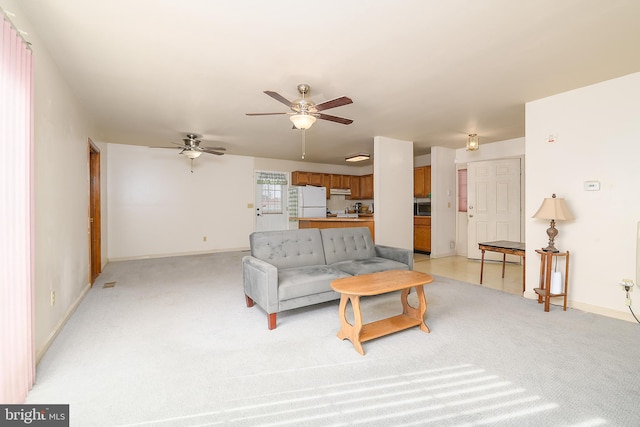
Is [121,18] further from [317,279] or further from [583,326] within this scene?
[583,326]

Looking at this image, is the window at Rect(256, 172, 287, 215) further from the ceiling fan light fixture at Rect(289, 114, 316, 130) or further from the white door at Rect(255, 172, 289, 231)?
the ceiling fan light fixture at Rect(289, 114, 316, 130)

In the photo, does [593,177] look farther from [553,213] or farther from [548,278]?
[548,278]

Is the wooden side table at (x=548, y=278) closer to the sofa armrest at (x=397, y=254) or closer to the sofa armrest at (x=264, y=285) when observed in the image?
the sofa armrest at (x=397, y=254)

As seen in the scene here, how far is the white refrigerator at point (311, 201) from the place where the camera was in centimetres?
750

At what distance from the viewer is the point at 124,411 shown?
1581 millimetres

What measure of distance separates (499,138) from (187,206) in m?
6.93

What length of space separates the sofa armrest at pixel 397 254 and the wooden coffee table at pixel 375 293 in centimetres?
86

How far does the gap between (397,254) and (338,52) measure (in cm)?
251

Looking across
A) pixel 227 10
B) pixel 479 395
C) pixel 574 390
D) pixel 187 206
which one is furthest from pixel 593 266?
pixel 187 206

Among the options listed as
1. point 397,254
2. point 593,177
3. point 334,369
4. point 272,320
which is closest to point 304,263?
point 272,320

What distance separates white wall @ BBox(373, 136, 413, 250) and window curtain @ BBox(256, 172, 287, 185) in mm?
3328

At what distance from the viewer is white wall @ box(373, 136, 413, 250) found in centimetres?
528

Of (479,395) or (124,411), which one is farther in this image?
(479,395)

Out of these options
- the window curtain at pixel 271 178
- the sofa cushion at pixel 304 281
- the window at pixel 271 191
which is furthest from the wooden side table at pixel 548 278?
the window curtain at pixel 271 178
